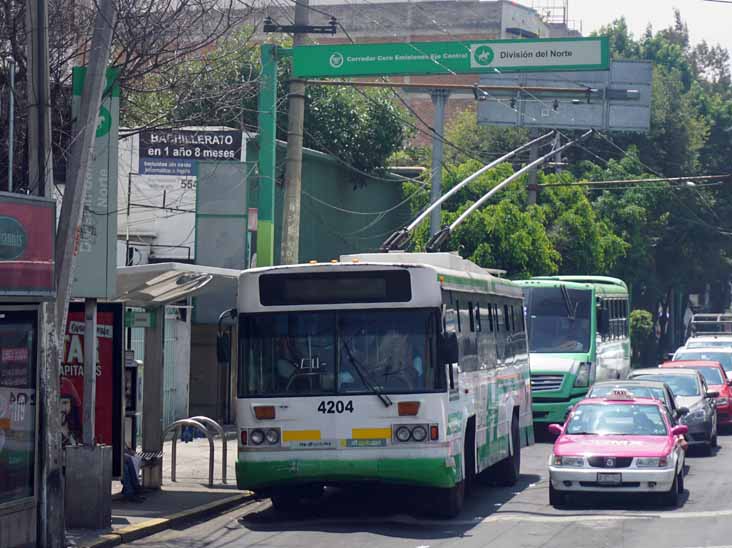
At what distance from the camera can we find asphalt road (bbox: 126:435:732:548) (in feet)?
44.2

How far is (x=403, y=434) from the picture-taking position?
14453 mm

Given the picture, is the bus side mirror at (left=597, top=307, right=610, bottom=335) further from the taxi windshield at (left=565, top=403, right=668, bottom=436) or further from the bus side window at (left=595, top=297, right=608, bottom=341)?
the taxi windshield at (left=565, top=403, right=668, bottom=436)

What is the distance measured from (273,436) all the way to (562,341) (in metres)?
14.3

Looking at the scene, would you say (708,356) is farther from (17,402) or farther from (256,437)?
(17,402)

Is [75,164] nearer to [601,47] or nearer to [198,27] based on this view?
[198,27]

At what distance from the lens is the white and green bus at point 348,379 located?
14.4 metres

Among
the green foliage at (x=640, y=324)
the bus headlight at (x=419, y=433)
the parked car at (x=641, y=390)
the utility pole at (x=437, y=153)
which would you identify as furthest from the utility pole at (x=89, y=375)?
the green foliage at (x=640, y=324)

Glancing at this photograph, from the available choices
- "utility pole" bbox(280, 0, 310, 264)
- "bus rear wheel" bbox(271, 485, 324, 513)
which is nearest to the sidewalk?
"bus rear wheel" bbox(271, 485, 324, 513)

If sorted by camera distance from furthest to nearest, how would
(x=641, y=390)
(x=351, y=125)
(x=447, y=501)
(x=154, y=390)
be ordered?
(x=351, y=125), (x=641, y=390), (x=154, y=390), (x=447, y=501)

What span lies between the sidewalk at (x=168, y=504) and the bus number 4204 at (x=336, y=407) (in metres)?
2.19

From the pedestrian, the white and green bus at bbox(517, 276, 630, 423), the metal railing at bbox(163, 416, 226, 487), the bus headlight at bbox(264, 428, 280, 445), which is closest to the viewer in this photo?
the bus headlight at bbox(264, 428, 280, 445)

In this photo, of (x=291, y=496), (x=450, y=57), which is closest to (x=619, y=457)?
(x=291, y=496)

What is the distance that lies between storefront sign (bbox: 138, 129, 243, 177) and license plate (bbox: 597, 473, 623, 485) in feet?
52.7

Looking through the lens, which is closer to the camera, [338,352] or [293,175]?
[338,352]
